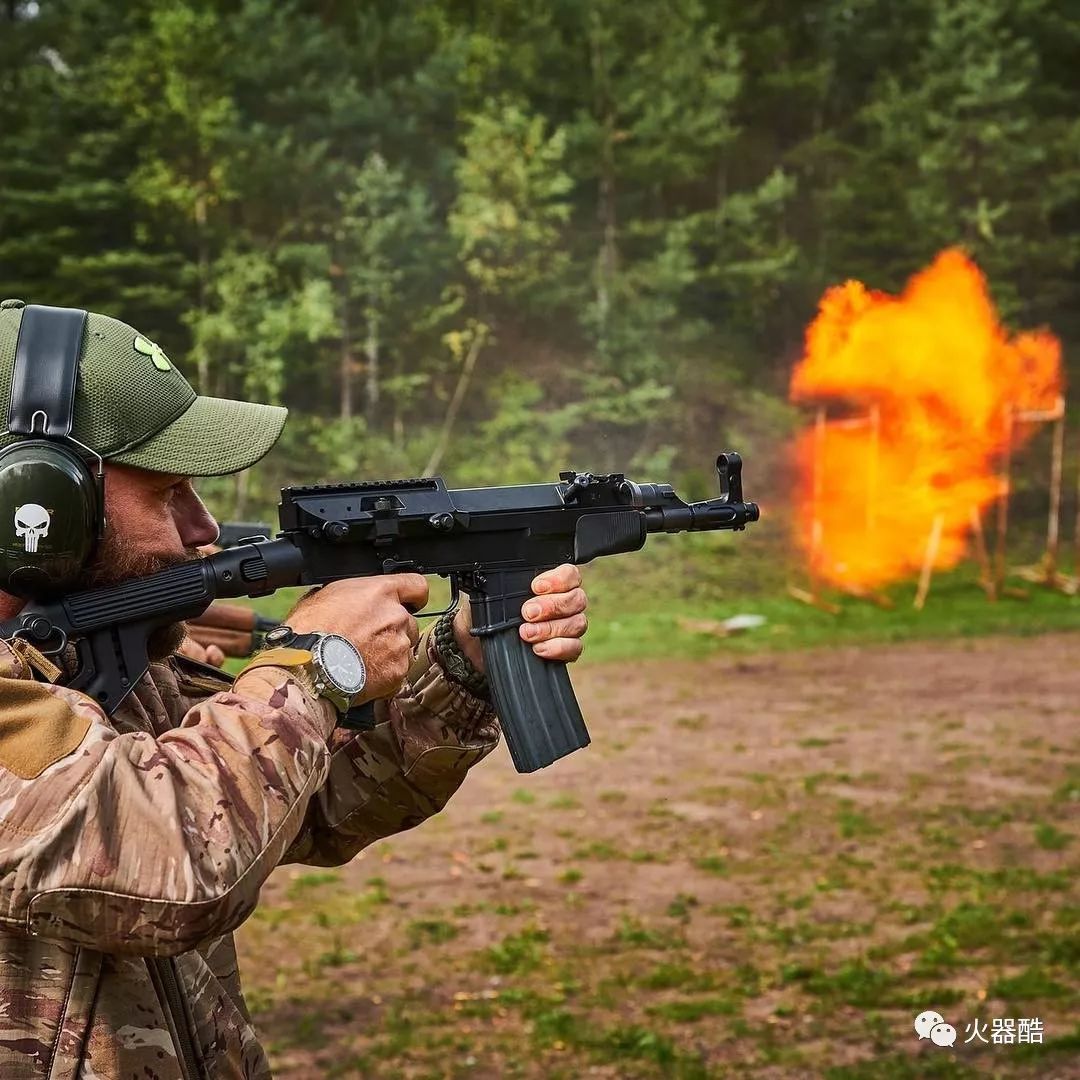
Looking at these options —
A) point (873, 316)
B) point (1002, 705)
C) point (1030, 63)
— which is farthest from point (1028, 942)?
point (1030, 63)

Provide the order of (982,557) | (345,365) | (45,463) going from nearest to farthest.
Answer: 1. (45,463)
2. (982,557)
3. (345,365)

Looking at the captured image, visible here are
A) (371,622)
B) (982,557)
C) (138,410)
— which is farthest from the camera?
(982,557)

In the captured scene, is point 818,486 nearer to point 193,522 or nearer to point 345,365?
point 345,365

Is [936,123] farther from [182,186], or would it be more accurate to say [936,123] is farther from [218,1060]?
[218,1060]

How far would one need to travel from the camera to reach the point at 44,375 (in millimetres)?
1628

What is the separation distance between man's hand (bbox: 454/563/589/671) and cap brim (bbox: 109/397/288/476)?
586mm

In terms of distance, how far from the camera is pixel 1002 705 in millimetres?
10766

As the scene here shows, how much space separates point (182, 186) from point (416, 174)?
3001mm

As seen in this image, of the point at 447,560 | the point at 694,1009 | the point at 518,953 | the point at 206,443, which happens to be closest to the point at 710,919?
the point at 518,953

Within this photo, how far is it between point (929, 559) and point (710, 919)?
435 inches

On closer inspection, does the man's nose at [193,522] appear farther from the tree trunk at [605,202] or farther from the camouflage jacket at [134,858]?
the tree trunk at [605,202]

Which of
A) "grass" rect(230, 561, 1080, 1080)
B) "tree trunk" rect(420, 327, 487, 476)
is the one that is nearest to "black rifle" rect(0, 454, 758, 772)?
"grass" rect(230, 561, 1080, 1080)

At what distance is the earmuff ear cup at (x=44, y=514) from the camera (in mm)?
1604

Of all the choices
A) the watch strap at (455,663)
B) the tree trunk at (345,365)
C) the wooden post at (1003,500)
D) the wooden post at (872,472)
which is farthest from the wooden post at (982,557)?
the watch strap at (455,663)
